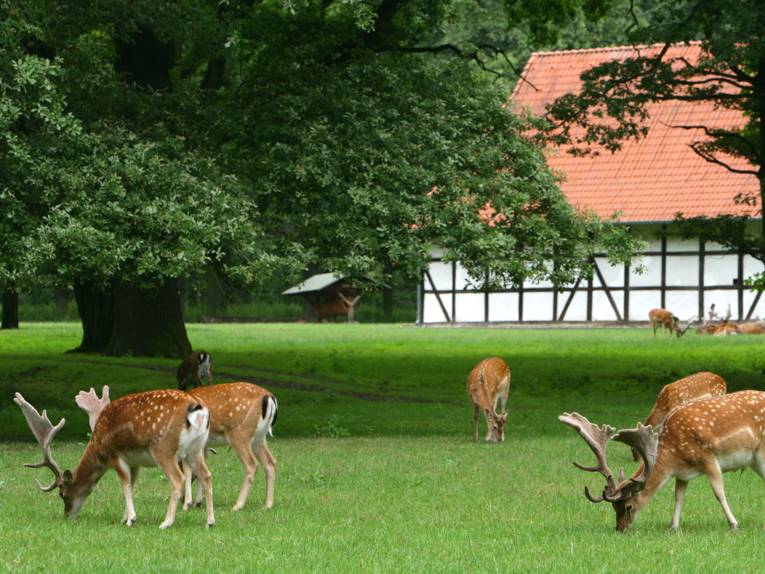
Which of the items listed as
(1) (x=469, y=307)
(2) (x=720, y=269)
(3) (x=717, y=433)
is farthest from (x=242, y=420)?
(1) (x=469, y=307)

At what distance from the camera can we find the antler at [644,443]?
1127 cm

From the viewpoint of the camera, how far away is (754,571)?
953 centimetres

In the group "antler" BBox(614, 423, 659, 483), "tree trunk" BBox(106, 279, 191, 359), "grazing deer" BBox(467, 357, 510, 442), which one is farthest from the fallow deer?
"antler" BBox(614, 423, 659, 483)

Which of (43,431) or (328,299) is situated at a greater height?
(328,299)

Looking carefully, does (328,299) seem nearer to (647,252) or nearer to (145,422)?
(647,252)

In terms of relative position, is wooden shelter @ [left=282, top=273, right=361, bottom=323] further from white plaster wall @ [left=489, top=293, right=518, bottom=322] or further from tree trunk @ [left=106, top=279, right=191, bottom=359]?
tree trunk @ [left=106, top=279, right=191, bottom=359]

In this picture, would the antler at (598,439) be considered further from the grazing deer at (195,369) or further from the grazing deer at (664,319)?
the grazing deer at (664,319)

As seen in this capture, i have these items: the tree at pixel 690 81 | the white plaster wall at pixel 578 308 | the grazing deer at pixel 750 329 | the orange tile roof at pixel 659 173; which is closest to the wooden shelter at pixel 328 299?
the orange tile roof at pixel 659 173

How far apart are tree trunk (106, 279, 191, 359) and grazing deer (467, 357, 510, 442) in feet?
40.4

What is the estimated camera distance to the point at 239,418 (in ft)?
42.1

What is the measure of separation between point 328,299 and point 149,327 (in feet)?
140

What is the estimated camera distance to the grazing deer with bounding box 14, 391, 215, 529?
11648 mm

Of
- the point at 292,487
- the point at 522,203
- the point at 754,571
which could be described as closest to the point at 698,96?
the point at 522,203

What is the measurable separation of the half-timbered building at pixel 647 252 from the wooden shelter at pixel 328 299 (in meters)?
19.0
